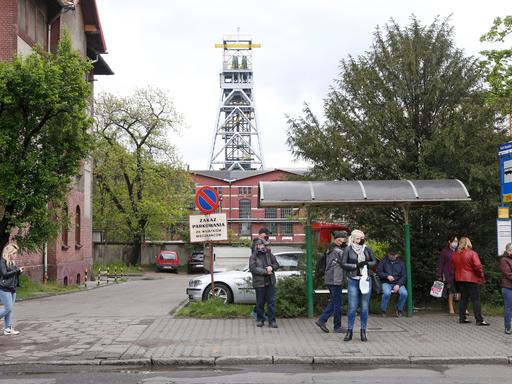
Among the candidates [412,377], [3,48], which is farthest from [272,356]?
[3,48]

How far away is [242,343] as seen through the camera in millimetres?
10414

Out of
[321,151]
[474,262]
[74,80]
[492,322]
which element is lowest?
[492,322]

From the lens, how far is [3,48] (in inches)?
866

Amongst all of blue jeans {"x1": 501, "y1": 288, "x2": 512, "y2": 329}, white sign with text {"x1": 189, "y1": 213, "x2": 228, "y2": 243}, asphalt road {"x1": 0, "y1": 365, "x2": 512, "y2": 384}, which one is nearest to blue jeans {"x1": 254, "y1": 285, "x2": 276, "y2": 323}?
white sign with text {"x1": 189, "y1": 213, "x2": 228, "y2": 243}

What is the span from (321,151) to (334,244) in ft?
13.5

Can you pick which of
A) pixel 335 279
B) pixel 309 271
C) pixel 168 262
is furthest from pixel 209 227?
pixel 168 262

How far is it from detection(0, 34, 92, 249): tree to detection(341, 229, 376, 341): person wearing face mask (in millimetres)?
10751

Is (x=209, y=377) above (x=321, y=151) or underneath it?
underneath

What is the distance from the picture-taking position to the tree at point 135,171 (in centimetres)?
4834

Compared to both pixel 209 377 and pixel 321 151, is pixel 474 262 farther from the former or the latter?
pixel 209 377

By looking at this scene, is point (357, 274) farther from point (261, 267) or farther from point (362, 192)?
point (362, 192)

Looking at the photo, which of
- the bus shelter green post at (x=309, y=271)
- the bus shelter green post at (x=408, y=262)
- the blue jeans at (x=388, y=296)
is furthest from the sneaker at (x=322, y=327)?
the bus shelter green post at (x=408, y=262)

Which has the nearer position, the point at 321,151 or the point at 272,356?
the point at 272,356

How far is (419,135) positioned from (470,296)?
4097 mm
